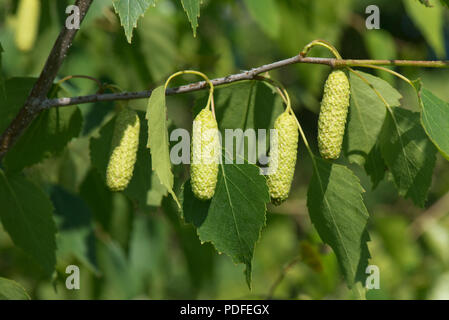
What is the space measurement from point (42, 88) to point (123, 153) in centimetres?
19

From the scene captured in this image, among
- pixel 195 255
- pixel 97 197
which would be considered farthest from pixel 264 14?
pixel 195 255

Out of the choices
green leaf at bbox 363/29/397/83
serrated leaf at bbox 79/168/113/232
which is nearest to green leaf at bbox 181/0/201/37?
serrated leaf at bbox 79/168/113/232

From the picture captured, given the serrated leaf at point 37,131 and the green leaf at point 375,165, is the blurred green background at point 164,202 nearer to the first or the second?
the green leaf at point 375,165

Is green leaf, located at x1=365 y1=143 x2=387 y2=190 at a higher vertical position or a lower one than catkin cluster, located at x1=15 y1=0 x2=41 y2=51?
lower

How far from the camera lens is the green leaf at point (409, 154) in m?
1.00

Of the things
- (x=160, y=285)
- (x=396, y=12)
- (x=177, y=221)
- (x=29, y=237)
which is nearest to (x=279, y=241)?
(x=160, y=285)

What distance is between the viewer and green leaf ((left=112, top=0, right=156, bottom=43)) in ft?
2.90

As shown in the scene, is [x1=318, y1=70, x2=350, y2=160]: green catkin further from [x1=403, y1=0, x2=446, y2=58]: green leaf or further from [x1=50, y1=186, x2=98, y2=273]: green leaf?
[x1=403, y1=0, x2=446, y2=58]: green leaf

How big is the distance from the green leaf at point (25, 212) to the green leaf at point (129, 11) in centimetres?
46

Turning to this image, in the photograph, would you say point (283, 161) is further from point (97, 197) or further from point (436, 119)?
point (97, 197)

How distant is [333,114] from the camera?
0.94 m

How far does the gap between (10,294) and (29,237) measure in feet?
0.50

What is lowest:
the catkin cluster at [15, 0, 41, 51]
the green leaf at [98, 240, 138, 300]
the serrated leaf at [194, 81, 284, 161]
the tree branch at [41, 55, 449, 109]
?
the green leaf at [98, 240, 138, 300]

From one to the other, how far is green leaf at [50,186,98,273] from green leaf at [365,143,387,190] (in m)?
0.88
